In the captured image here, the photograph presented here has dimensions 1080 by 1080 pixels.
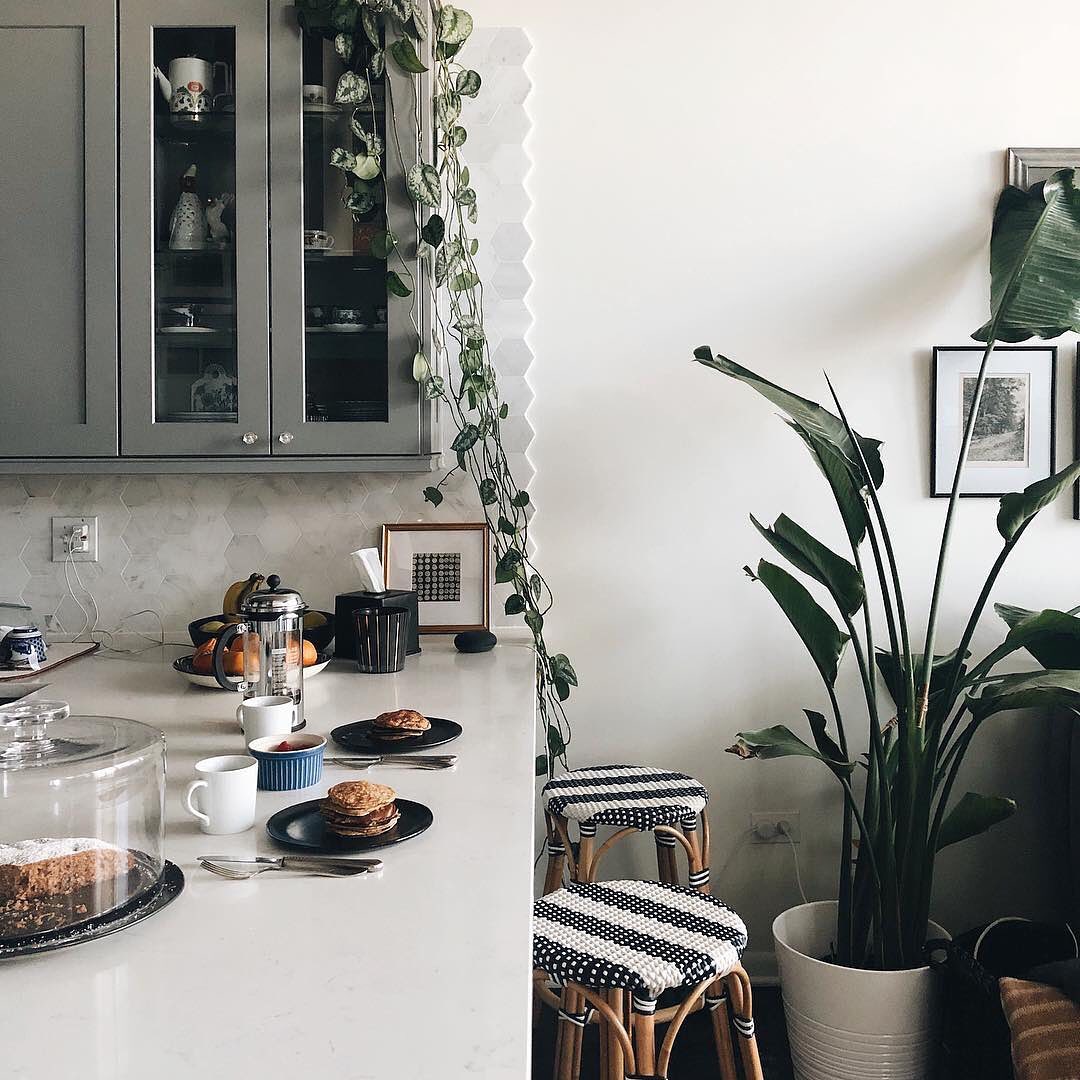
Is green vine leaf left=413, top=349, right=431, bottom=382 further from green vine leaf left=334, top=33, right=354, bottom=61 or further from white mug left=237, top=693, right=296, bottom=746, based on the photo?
white mug left=237, top=693, right=296, bottom=746

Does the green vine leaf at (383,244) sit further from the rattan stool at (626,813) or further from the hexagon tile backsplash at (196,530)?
the rattan stool at (626,813)

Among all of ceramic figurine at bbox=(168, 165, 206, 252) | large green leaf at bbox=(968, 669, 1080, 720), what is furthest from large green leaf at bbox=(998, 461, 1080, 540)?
ceramic figurine at bbox=(168, 165, 206, 252)

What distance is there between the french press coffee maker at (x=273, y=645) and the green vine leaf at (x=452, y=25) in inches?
52.8

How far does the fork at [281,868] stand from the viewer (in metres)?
1.16

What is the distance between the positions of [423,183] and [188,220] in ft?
1.76

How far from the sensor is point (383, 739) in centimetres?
168

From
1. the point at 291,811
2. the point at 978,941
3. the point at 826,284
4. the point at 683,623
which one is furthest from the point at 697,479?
the point at 291,811

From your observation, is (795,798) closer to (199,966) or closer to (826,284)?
(826,284)

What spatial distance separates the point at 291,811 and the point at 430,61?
5.74ft

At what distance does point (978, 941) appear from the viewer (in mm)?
2211

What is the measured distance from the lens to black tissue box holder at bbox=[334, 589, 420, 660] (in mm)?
2369

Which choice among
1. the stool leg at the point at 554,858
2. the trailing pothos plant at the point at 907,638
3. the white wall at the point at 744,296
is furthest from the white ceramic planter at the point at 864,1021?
the white wall at the point at 744,296

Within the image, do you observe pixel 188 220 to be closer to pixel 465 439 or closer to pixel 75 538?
pixel 465 439

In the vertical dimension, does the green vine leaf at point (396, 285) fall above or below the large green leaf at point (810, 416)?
above
